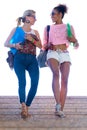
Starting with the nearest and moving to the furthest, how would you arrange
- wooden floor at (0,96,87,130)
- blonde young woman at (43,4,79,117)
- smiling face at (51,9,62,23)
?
1. wooden floor at (0,96,87,130)
2. blonde young woman at (43,4,79,117)
3. smiling face at (51,9,62,23)

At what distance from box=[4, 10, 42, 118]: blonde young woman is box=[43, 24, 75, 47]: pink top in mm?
259

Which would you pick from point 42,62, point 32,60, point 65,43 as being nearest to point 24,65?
point 32,60

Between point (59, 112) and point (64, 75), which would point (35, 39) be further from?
point (59, 112)

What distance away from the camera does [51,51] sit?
192 inches

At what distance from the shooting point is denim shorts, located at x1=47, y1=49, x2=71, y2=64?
15.8ft

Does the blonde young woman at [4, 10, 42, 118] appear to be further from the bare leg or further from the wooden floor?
the bare leg

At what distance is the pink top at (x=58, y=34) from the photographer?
4.96 m

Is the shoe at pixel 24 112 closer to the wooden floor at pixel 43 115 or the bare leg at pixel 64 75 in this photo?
the wooden floor at pixel 43 115

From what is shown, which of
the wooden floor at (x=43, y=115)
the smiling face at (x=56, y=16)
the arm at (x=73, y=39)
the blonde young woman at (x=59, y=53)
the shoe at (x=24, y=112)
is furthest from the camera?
the smiling face at (x=56, y=16)

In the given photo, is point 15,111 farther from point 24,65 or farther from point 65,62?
point 65,62

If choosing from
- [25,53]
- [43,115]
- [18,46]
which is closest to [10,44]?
[18,46]

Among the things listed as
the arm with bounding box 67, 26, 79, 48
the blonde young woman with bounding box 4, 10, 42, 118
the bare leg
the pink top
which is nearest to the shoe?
the blonde young woman with bounding box 4, 10, 42, 118

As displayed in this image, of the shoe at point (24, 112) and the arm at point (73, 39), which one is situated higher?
the arm at point (73, 39)

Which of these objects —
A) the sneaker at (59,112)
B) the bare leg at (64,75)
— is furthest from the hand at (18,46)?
the sneaker at (59,112)
